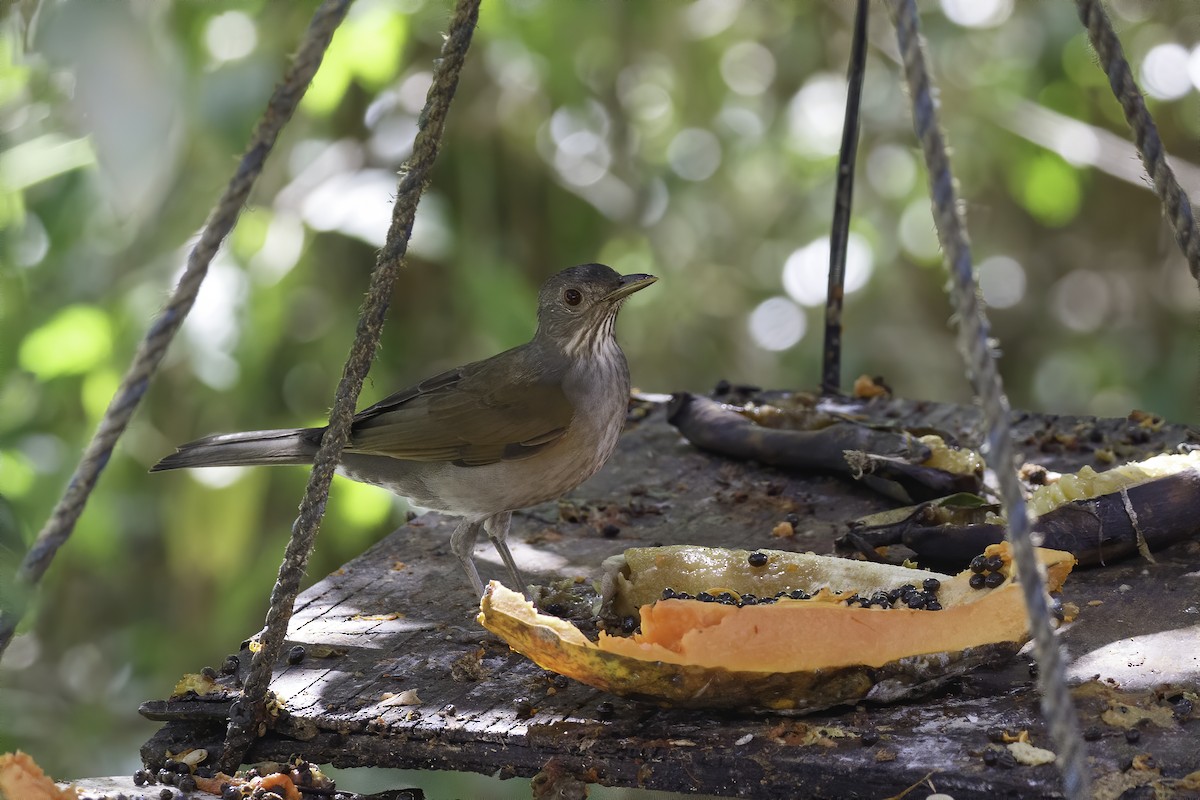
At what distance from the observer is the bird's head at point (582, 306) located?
14.9 feet

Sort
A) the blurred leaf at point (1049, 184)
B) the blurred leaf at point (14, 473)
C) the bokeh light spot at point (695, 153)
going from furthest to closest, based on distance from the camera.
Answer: the bokeh light spot at point (695, 153) < the blurred leaf at point (1049, 184) < the blurred leaf at point (14, 473)

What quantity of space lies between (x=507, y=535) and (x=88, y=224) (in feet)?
10.1

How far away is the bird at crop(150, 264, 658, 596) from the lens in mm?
4125

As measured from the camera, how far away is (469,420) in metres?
4.27

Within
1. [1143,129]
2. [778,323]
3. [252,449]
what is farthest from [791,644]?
[778,323]

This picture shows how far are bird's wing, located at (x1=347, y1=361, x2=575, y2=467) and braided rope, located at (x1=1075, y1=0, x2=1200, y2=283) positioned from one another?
1.97 m

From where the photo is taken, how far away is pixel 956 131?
26.0 ft

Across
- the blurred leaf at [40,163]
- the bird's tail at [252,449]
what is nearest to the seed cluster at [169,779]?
the bird's tail at [252,449]

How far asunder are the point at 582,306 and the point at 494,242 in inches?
109

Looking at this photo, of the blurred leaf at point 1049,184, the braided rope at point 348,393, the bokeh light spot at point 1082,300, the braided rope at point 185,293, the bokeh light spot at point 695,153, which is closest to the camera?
the braided rope at point 185,293

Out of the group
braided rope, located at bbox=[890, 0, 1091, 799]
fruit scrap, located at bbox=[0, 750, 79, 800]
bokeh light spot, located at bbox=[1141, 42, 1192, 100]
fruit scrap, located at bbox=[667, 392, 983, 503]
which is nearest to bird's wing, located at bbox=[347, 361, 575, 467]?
fruit scrap, located at bbox=[667, 392, 983, 503]

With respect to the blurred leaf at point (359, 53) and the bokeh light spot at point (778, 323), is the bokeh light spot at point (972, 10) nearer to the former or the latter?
the bokeh light spot at point (778, 323)

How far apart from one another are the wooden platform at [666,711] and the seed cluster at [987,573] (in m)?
0.21

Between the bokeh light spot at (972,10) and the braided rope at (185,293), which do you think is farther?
the bokeh light spot at (972,10)
